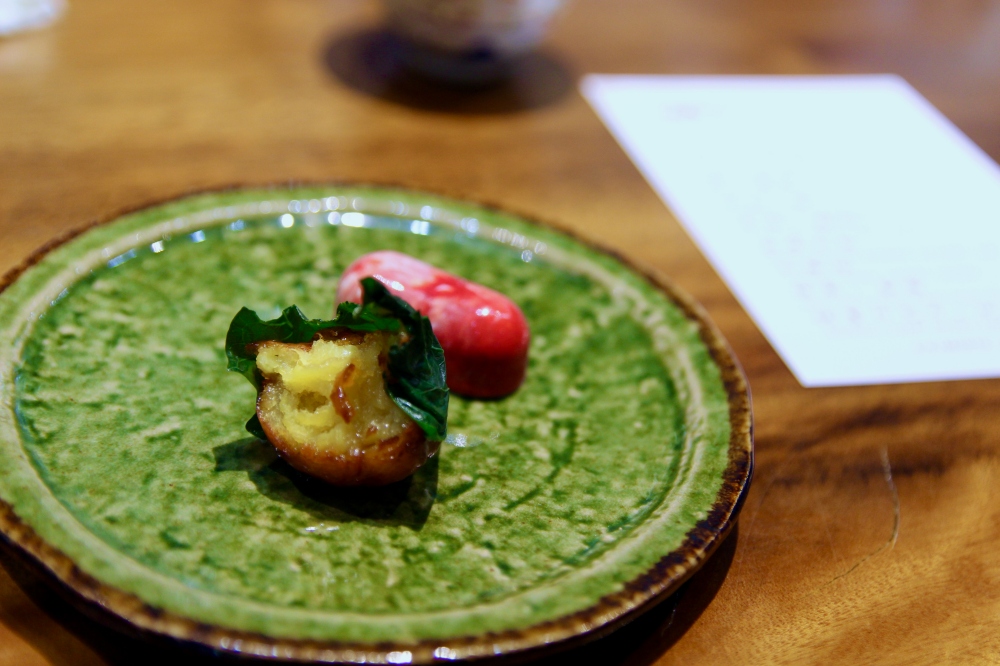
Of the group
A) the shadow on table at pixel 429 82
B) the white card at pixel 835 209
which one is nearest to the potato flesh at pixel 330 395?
the white card at pixel 835 209

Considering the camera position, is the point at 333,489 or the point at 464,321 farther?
the point at 464,321

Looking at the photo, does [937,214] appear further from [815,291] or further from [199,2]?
[199,2]

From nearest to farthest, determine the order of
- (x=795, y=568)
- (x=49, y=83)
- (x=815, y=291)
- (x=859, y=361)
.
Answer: (x=795, y=568)
(x=859, y=361)
(x=815, y=291)
(x=49, y=83)

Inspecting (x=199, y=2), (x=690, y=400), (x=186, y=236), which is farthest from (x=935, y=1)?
(x=186, y=236)

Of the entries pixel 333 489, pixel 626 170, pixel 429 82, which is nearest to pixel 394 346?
pixel 333 489

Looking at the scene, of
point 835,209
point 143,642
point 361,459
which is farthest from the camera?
point 835,209

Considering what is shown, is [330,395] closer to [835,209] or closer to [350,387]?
[350,387]

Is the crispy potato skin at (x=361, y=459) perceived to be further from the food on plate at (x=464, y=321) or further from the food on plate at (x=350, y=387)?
the food on plate at (x=464, y=321)
